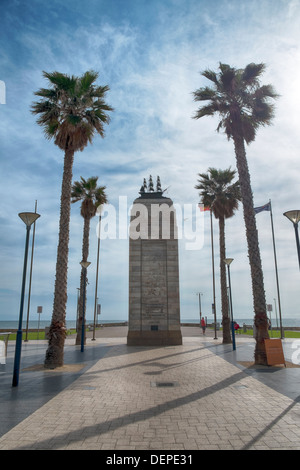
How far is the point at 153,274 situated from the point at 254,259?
10.7 meters

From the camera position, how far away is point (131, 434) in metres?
6.04

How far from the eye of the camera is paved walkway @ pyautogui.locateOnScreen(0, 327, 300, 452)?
225 inches

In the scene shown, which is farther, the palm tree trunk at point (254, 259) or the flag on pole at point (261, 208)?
the flag on pole at point (261, 208)

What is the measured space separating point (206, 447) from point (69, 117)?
15.0 metres

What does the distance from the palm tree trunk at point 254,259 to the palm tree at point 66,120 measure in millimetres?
7809

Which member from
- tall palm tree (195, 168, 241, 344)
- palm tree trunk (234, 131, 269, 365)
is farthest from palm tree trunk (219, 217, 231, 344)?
palm tree trunk (234, 131, 269, 365)

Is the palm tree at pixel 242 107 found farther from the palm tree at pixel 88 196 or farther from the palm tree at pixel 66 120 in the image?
the palm tree at pixel 88 196

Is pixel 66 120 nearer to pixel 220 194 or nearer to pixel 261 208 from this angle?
pixel 220 194

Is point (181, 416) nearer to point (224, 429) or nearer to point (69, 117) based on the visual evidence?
point (224, 429)

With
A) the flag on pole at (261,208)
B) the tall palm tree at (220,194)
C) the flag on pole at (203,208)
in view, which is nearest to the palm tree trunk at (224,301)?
the tall palm tree at (220,194)

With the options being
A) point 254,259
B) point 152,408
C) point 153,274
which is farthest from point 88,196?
point 152,408

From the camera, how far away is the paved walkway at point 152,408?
18.7 ft

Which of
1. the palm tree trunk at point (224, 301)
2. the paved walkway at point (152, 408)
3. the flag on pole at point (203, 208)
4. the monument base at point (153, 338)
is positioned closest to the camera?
the paved walkway at point (152, 408)
